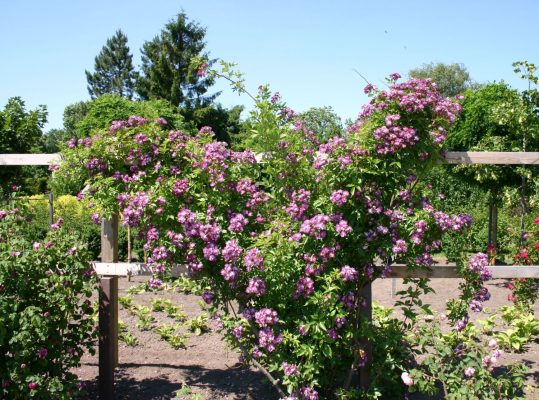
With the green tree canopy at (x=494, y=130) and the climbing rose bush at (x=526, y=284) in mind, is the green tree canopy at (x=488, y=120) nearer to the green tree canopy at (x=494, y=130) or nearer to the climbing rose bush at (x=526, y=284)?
the green tree canopy at (x=494, y=130)

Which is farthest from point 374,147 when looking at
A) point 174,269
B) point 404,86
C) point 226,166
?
point 174,269

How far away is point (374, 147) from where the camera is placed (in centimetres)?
328

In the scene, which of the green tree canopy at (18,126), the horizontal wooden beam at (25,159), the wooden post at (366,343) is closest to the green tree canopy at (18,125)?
the green tree canopy at (18,126)

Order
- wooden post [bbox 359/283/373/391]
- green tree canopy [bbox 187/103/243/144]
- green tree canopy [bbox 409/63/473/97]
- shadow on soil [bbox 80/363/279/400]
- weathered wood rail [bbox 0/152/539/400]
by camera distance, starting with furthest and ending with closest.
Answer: green tree canopy [bbox 409/63/473/97] < green tree canopy [bbox 187/103/243/144] < shadow on soil [bbox 80/363/279/400] < weathered wood rail [bbox 0/152/539/400] < wooden post [bbox 359/283/373/391]

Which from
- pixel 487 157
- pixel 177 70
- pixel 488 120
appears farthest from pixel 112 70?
pixel 487 157

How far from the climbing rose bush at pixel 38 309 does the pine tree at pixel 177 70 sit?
21948 millimetres

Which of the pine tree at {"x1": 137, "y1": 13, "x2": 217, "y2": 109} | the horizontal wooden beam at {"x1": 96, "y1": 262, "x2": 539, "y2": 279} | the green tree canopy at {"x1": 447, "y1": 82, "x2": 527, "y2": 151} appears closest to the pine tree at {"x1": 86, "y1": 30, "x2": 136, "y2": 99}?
the pine tree at {"x1": 137, "y1": 13, "x2": 217, "y2": 109}

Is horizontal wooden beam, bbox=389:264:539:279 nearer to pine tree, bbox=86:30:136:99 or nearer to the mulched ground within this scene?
the mulched ground

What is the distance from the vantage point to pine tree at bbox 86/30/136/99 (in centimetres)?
3988

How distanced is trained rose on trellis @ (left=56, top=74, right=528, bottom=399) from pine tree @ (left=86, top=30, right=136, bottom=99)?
38097 mm

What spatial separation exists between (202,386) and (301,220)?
1580 mm

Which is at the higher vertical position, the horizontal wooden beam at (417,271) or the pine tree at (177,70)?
the pine tree at (177,70)

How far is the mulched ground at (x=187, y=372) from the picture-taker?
397 centimetres

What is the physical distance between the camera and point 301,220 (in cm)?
335
